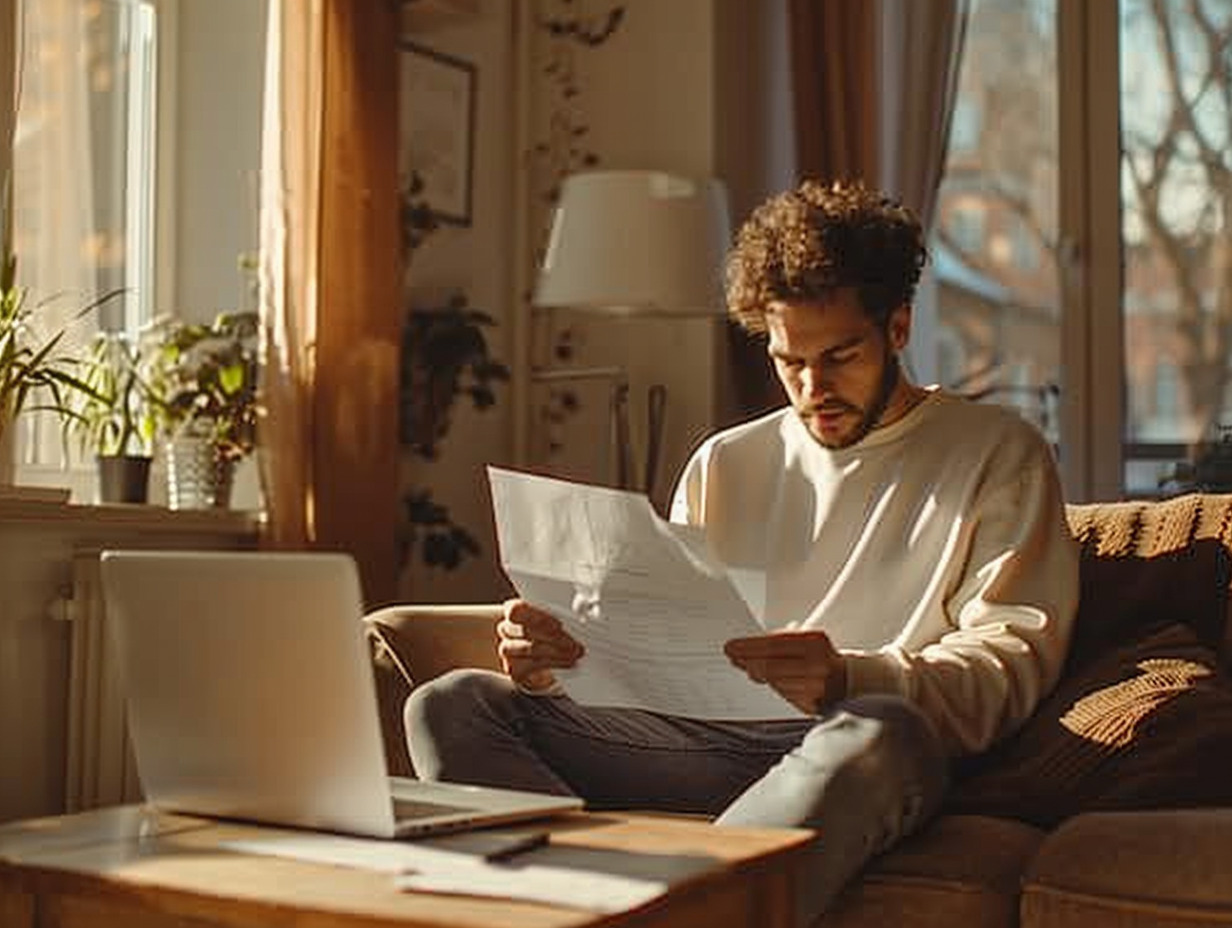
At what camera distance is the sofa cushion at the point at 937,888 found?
1.70m

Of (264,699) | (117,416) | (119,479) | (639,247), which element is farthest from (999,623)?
(117,416)

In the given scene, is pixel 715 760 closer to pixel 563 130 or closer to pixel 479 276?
pixel 479 276

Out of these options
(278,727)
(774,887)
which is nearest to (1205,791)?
(774,887)

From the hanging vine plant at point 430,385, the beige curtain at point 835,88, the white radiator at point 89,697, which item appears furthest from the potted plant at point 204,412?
the beige curtain at point 835,88

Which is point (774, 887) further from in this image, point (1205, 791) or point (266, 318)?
point (266, 318)

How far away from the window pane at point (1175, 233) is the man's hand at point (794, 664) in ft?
7.00

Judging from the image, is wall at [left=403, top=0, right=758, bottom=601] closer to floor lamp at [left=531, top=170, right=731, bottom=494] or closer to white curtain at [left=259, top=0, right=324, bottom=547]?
floor lamp at [left=531, top=170, right=731, bottom=494]

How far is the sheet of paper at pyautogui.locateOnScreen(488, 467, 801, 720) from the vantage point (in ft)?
5.62

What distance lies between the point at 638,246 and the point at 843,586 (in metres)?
1.34

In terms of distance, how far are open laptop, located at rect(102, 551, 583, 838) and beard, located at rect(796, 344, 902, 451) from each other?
79cm

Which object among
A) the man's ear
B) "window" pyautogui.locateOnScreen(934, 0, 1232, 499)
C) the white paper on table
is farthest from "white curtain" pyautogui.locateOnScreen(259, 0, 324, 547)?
the white paper on table

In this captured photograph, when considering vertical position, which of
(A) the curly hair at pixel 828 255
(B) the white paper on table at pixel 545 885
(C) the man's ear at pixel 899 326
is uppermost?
(A) the curly hair at pixel 828 255

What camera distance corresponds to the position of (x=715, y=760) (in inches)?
78.1

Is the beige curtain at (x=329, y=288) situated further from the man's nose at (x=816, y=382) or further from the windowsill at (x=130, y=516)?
the man's nose at (x=816, y=382)
